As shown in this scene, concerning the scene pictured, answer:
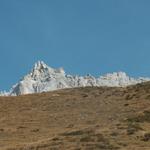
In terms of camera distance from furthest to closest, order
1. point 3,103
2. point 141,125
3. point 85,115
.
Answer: point 3,103 < point 85,115 < point 141,125

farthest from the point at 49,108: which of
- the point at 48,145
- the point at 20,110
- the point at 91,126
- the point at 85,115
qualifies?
the point at 48,145

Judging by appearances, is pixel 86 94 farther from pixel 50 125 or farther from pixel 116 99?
pixel 50 125

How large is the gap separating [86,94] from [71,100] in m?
4.19

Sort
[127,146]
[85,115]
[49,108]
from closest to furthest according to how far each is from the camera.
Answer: [127,146] → [85,115] → [49,108]

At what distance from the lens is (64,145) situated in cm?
4166

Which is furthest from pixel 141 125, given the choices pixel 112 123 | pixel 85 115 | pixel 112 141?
pixel 85 115

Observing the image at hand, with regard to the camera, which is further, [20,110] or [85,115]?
[20,110]

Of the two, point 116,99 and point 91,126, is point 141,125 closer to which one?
point 91,126

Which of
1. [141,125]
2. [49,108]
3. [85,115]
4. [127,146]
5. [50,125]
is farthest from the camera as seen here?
[49,108]

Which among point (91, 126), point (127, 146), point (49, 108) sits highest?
point (49, 108)

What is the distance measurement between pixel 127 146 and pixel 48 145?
→ 5698mm

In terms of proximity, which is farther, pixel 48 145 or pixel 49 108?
pixel 49 108

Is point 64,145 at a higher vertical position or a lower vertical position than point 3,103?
lower

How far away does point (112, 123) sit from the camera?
1991 inches
